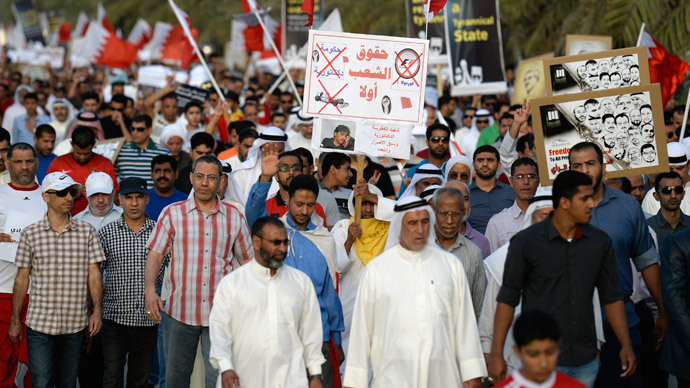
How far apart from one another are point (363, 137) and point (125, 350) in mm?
2452

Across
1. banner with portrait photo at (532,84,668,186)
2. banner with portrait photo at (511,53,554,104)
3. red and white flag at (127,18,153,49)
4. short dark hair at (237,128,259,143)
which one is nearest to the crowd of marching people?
banner with portrait photo at (532,84,668,186)

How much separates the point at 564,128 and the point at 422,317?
2.80 meters

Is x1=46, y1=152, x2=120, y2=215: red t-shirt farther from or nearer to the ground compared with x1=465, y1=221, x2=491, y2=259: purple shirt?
farther from the ground

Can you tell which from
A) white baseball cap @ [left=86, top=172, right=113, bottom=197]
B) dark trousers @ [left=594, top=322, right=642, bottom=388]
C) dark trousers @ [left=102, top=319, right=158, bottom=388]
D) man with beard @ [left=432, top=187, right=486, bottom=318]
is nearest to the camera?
man with beard @ [left=432, top=187, right=486, bottom=318]

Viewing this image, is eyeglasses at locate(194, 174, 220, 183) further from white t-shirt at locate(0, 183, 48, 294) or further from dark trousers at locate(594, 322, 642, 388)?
dark trousers at locate(594, 322, 642, 388)

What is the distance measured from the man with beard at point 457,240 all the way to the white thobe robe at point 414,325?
66 centimetres

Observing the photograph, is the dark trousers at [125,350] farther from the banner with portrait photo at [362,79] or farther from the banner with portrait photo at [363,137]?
the banner with portrait photo at [362,79]

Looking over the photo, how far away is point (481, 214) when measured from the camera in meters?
9.22

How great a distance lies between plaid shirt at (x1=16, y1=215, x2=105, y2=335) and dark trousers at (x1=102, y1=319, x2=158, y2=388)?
35cm

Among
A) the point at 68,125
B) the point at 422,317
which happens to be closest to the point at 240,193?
the point at 422,317

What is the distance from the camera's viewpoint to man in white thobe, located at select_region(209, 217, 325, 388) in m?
6.48

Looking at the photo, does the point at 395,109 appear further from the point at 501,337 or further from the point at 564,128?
the point at 501,337

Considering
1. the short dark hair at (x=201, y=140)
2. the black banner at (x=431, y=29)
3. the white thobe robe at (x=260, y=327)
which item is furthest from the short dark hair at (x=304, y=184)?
the black banner at (x=431, y=29)

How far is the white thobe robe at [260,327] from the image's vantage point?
21.2ft
